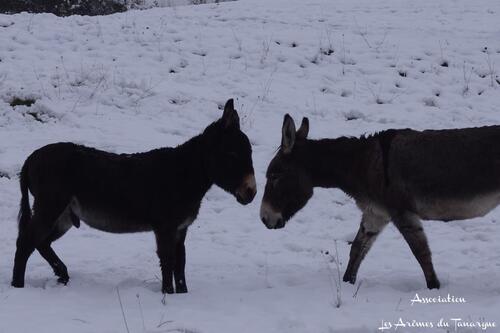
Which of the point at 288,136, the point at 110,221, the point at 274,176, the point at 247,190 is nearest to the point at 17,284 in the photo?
the point at 110,221

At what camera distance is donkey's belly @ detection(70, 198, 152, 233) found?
5179mm

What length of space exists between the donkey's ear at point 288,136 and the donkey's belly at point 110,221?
1.52 m

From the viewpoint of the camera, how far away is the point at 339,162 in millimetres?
5566

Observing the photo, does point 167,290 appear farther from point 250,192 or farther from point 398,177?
point 398,177

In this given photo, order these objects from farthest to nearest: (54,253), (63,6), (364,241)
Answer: (63,6)
(364,241)
(54,253)

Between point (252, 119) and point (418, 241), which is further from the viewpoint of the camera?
point (252, 119)

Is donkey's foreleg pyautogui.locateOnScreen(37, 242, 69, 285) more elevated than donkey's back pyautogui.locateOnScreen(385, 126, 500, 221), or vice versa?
donkey's back pyautogui.locateOnScreen(385, 126, 500, 221)

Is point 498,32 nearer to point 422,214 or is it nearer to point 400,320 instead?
point 422,214

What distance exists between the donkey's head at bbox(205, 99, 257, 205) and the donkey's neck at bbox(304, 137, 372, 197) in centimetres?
73

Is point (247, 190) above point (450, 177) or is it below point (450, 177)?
below

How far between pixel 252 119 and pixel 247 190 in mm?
5036

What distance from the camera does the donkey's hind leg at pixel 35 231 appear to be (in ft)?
16.7

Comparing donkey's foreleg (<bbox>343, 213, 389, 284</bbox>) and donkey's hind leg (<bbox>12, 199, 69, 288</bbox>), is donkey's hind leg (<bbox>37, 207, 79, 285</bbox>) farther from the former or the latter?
donkey's foreleg (<bbox>343, 213, 389, 284</bbox>)

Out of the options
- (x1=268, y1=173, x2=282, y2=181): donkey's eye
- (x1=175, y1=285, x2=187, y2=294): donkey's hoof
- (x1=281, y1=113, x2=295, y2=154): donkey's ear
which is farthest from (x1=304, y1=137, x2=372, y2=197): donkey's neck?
(x1=175, y1=285, x2=187, y2=294): donkey's hoof
